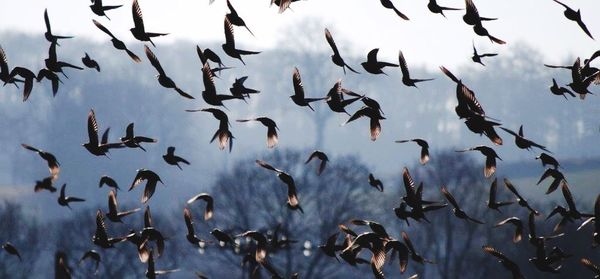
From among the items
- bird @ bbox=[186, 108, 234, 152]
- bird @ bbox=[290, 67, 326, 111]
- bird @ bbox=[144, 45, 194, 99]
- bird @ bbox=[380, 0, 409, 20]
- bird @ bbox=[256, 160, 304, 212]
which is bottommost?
bird @ bbox=[256, 160, 304, 212]

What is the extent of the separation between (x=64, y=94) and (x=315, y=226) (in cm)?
5878

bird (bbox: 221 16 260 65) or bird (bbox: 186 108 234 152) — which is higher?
bird (bbox: 221 16 260 65)

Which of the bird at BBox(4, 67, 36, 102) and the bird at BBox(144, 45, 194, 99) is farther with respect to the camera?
the bird at BBox(4, 67, 36, 102)

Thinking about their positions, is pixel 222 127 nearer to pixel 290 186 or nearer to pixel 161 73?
pixel 161 73

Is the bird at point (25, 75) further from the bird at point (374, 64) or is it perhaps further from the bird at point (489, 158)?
the bird at point (489, 158)

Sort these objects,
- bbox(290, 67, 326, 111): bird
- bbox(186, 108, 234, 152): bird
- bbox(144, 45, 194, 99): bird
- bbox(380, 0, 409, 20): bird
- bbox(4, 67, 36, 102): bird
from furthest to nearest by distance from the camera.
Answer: bbox(4, 67, 36, 102): bird, bbox(186, 108, 234, 152): bird, bbox(290, 67, 326, 111): bird, bbox(144, 45, 194, 99): bird, bbox(380, 0, 409, 20): bird

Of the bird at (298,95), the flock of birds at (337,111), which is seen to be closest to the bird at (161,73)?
the flock of birds at (337,111)

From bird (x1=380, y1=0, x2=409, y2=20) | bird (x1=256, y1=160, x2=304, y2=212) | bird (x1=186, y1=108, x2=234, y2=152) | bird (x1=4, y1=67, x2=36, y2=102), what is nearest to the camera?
bird (x1=380, y1=0, x2=409, y2=20)

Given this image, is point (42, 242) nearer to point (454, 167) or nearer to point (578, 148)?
point (454, 167)

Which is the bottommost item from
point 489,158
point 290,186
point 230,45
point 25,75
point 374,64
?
point 290,186

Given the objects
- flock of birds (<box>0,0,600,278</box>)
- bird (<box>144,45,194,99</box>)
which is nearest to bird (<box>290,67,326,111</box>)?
flock of birds (<box>0,0,600,278</box>)

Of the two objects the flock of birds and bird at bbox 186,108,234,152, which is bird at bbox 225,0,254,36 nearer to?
the flock of birds

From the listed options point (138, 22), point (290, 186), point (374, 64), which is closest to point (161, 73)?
point (138, 22)

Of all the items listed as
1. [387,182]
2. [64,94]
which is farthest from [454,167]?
[64,94]
